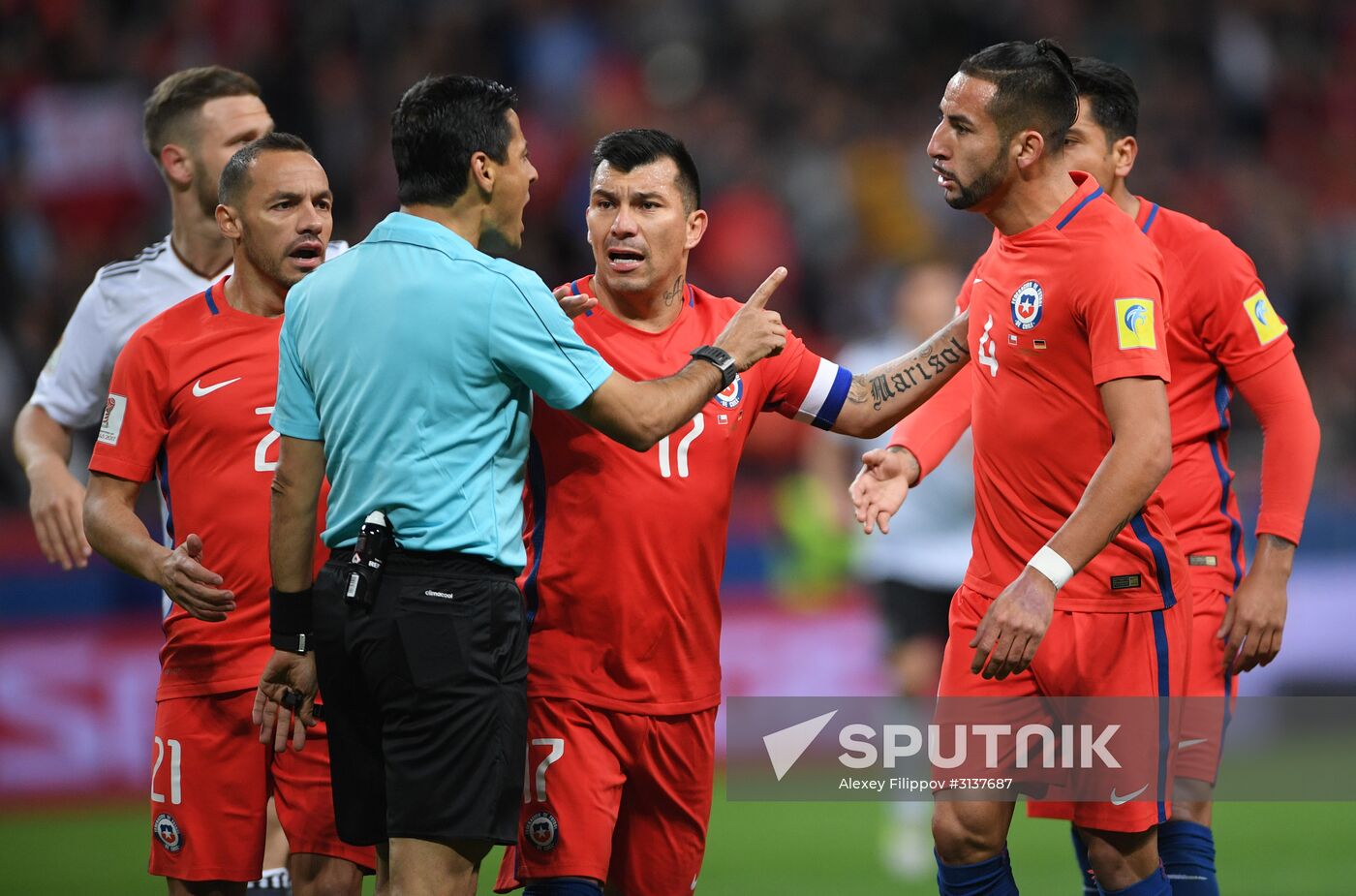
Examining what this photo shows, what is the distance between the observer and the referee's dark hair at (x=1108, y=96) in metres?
5.38

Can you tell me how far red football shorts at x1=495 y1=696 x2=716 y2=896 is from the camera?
464 centimetres

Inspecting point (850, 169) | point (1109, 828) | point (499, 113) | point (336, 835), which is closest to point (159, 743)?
point (336, 835)

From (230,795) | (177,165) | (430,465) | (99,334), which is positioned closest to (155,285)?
(99,334)

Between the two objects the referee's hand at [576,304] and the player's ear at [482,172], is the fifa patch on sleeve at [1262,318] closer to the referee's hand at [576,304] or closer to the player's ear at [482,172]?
the referee's hand at [576,304]

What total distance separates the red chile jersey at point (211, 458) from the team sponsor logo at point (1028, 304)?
2.07m

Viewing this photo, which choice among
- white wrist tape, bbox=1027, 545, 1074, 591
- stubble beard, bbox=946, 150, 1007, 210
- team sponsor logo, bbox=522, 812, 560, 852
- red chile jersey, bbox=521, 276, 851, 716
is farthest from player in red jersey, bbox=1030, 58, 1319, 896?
team sponsor logo, bbox=522, 812, 560, 852

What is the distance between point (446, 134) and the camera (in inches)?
170

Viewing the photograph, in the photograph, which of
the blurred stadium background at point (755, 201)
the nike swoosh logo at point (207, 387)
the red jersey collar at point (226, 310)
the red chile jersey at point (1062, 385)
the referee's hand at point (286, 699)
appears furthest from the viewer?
the blurred stadium background at point (755, 201)

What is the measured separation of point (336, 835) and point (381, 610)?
993 mm

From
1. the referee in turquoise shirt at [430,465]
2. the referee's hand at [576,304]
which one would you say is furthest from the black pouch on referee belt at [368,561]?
the referee's hand at [576,304]

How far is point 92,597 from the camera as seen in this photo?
9.88m

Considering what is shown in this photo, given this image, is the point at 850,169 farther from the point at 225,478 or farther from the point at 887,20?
the point at 225,478

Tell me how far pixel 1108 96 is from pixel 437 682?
288cm

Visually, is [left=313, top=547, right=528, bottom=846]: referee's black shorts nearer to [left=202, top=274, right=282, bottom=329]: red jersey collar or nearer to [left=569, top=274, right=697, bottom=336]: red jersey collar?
[left=569, top=274, right=697, bottom=336]: red jersey collar
